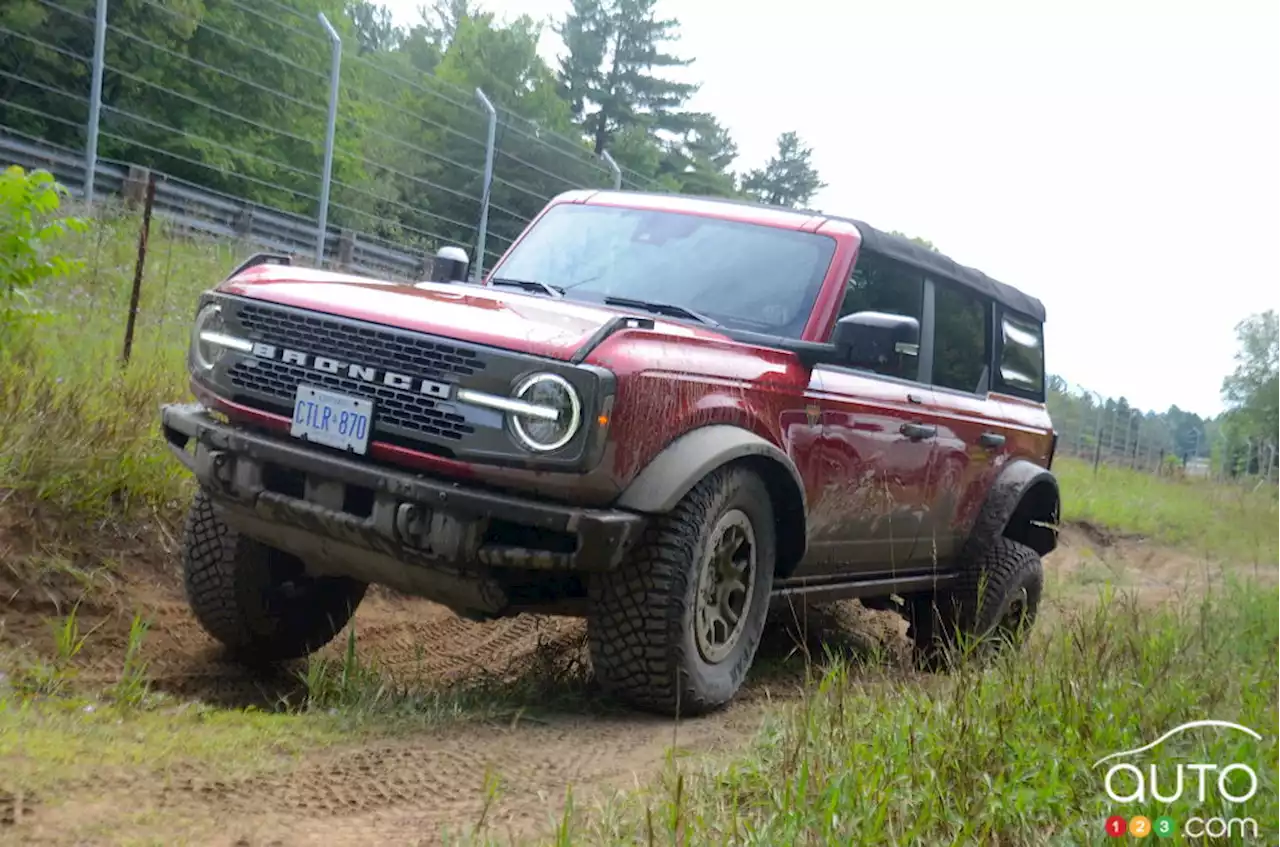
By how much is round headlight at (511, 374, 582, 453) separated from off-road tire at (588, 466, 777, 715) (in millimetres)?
452

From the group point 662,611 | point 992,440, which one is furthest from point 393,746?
point 992,440

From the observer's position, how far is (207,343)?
420cm

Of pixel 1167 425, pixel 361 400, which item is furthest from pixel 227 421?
pixel 1167 425

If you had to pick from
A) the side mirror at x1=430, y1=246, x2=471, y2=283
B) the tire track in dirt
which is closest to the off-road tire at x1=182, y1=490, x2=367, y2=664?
the tire track in dirt

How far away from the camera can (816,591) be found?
15.9ft

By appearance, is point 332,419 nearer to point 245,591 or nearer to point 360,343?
point 360,343

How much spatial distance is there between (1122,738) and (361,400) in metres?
2.29

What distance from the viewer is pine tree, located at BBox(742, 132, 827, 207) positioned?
199 ft

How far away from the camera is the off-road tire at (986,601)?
19.3 feet

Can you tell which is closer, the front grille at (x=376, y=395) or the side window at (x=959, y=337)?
the front grille at (x=376, y=395)

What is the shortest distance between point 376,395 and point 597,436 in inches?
28.0

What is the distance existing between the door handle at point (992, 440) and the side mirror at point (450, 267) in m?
2.54

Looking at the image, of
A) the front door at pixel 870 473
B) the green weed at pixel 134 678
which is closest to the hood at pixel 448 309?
the front door at pixel 870 473

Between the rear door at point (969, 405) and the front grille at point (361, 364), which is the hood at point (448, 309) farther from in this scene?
the rear door at point (969, 405)
